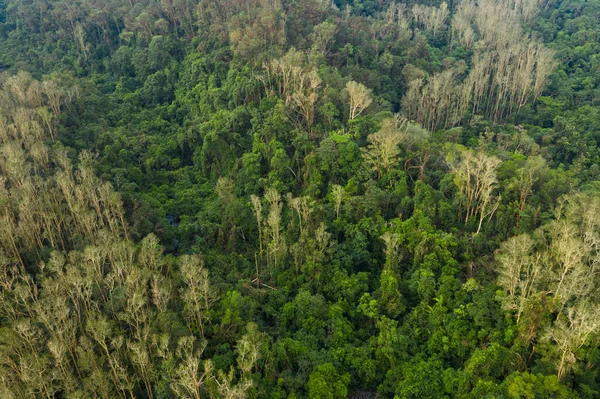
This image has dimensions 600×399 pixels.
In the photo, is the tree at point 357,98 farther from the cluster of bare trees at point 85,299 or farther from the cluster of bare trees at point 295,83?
the cluster of bare trees at point 85,299

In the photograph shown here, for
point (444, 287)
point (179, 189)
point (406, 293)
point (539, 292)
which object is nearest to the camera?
point (539, 292)

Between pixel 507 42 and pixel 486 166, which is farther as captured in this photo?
pixel 507 42

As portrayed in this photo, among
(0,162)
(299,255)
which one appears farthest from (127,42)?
(299,255)

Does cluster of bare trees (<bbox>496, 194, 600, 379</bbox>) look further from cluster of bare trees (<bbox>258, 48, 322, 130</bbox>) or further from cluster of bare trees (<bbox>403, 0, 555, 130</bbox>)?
cluster of bare trees (<bbox>403, 0, 555, 130</bbox>)

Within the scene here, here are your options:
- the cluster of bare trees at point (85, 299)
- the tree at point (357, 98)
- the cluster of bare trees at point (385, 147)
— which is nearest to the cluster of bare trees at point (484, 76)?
the tree at point (357, 98)

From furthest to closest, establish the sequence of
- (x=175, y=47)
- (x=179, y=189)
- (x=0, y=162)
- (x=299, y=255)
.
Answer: (x=175, y=47)
(x=179, y=189)
(x=0, y=162)
(x=299, y=255)

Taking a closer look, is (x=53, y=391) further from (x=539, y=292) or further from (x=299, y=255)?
(x=539, y=292)

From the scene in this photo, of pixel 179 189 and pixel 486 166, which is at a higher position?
pixel 486 166
